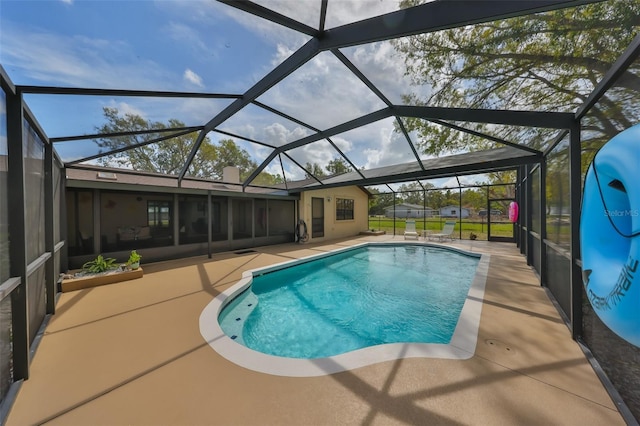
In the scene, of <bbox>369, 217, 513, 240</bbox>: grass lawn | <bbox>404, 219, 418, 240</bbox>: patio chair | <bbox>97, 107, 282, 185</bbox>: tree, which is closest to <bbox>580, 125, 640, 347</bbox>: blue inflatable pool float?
<bbox>97, 107, 282, 185</bbox>: tree

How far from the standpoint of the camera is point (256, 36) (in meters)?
2.79

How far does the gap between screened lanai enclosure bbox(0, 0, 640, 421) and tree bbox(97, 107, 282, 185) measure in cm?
8

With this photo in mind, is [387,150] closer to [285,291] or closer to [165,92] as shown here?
[285,291]

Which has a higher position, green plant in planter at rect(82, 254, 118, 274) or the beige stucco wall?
the beige stucco wall

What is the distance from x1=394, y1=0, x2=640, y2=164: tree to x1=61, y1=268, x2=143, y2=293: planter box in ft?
22.2

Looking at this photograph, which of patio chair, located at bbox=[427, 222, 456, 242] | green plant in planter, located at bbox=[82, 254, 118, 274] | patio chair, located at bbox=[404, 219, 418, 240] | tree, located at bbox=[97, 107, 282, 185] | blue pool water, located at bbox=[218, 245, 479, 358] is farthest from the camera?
patio chair, located at bbox=[404, 219, 418, 240]

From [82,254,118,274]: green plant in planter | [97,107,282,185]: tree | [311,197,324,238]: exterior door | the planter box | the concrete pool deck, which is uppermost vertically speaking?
[97,107,282,185]: tree

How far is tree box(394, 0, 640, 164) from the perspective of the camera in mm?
2096

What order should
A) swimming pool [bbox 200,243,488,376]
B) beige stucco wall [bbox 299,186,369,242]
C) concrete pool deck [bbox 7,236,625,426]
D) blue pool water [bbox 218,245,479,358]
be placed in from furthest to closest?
beige stucco wall [bbox 299,186,369,242]
blue pool water [bbox 218,245,479,358]
swimming pool [bbox 200,243,488,376]
concrete pool deck [bbox 7,236,625,426]

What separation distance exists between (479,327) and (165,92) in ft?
17.7

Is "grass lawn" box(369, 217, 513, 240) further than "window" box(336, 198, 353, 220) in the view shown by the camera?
No

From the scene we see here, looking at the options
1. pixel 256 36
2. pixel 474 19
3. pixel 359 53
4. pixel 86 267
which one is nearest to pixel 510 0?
pixel 474 19

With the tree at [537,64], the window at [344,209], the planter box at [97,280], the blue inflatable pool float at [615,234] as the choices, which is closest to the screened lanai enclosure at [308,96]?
the tree at [537,64]

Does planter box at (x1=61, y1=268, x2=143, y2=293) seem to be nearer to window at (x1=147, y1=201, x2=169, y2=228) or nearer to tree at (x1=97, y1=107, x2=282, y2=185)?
window at (x1=147, y1=201, x2=169, y2=228)
